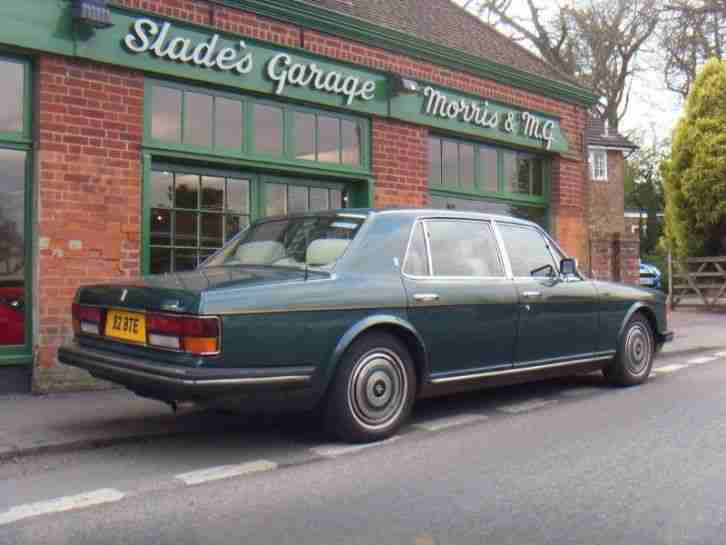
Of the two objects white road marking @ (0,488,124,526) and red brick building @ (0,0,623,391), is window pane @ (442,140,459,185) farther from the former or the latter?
white road marking @ (0,488,124,526)

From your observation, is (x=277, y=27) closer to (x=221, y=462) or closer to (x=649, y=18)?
(x=221, y=462)

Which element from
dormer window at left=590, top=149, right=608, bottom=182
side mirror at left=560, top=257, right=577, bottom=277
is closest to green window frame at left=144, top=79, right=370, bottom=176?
side mirror at left=560, top=257, right=577, bottom=277

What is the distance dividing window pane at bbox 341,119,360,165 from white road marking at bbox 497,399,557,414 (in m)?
3.99

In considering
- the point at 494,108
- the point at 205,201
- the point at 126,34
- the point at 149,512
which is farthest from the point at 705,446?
the point at 494,108

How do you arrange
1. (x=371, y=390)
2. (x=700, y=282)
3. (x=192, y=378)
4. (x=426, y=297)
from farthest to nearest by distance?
1. (x=700, y=282)
2. (x=426, y=297)
3. (x=371, y=390)
4. (x=192, y=378)

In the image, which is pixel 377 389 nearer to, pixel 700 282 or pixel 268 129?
pixel 268 129

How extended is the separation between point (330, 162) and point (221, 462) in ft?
16.9

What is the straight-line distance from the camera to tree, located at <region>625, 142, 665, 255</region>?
48.0 metres

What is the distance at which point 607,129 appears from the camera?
3519 cm

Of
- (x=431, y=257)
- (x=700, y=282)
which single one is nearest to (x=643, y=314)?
(x=431, y=257)

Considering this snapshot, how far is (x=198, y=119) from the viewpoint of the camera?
26.5ft

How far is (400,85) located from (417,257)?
4.55 metres

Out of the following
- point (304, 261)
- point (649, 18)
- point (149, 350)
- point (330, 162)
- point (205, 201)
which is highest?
point (649, 18)

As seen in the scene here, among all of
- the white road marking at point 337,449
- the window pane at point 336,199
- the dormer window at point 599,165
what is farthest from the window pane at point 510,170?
the dormer window at point 599,165
